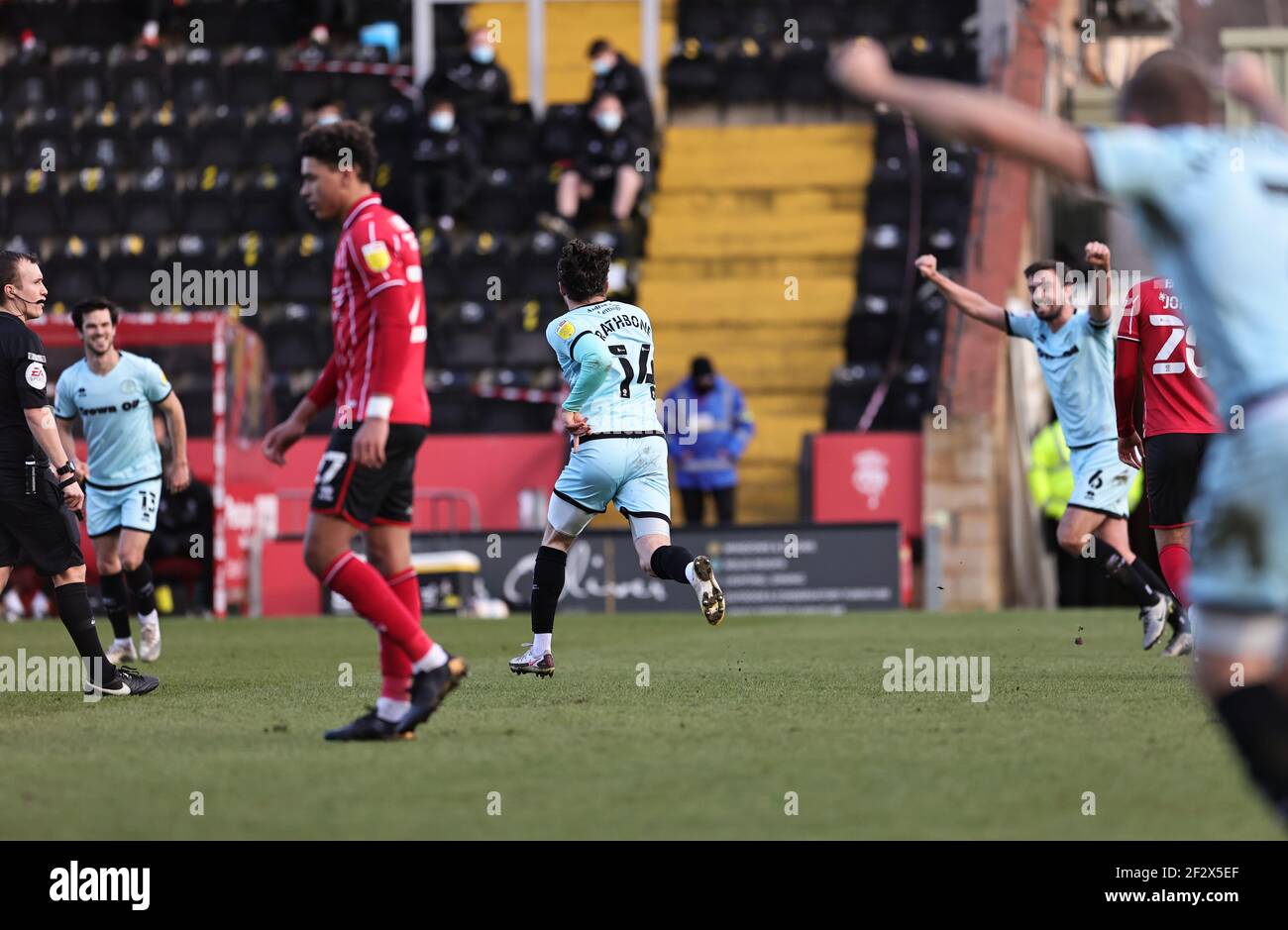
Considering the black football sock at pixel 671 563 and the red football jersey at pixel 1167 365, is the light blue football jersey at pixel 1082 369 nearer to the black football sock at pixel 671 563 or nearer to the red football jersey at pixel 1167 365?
the red football jersey at pixel 1167 365

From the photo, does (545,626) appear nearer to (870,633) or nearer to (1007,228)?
(870,633)

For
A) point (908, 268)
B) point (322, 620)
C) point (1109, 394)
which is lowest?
point (322, 620)

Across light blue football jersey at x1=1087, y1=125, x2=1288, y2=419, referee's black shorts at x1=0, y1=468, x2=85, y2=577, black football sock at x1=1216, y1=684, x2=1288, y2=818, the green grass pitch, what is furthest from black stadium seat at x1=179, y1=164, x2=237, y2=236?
black football sock at x1=1216, y1=684, x2=1288, y2=818

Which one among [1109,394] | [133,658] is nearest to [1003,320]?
[1109,394]

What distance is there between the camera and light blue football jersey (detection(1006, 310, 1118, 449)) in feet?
39.8

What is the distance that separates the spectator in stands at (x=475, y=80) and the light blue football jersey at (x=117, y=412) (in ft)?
40.7

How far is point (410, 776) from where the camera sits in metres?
6.29

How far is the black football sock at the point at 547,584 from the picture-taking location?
1035 centimetres

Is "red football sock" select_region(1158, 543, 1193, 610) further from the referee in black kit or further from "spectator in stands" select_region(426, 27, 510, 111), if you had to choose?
"spectator in stands" select_region(426, 27, 510, 111)

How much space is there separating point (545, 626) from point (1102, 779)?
4.74 metres

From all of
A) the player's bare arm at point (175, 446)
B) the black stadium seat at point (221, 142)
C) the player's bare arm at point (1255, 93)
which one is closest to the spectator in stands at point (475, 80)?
the black stadium seat at point (221, 142)

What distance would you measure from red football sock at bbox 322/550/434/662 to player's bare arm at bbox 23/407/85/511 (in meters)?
2.45

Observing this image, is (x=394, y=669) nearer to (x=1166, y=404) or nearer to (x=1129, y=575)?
(x=1166, y=404)
